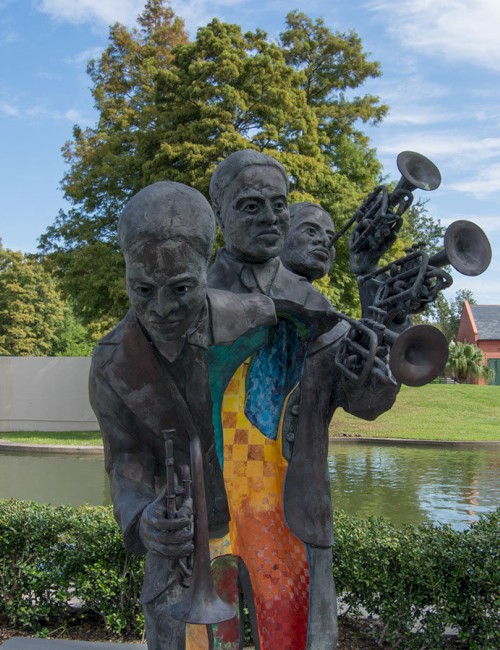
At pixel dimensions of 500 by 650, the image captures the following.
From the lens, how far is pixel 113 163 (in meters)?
19.6

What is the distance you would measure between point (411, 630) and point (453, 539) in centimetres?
80

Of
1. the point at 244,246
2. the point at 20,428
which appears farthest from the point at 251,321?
the point at 20,428

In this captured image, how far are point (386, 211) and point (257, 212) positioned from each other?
443mm

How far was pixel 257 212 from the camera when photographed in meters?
2.37

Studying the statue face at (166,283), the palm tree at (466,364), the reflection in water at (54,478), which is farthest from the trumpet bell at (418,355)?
the palm tree at (466,364)

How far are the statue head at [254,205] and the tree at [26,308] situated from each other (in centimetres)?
Result: 3574

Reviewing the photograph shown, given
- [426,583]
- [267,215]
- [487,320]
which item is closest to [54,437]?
[426,583]

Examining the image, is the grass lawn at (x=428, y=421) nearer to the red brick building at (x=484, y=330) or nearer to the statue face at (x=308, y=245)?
the red brick building at (x=484, y=330)

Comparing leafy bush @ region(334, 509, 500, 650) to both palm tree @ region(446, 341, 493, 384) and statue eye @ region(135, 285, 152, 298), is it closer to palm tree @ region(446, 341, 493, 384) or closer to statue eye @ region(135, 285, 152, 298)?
statue eye @ region(135, 285, 152, 298)

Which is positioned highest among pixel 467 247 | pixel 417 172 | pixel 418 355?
pixel 417 172

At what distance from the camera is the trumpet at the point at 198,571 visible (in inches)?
75.5

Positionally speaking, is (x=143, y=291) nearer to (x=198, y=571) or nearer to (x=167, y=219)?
(x=167, y=219)

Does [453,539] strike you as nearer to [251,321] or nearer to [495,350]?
[251,321]

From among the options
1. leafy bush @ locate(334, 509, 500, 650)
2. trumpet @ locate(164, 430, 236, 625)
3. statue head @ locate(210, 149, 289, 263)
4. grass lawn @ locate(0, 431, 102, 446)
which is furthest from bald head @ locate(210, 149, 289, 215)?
grass lawn @ locate(0, 431, 102, 446)
